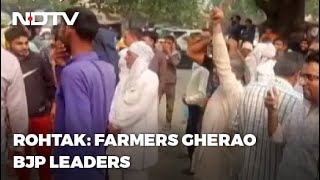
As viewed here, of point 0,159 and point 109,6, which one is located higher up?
point 109,6

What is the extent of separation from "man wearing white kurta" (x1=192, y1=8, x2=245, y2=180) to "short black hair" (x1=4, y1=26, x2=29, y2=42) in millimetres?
873

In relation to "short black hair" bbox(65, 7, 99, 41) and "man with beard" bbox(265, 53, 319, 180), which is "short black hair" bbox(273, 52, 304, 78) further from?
"short black hair" bbox(65, 7, 99, 41)

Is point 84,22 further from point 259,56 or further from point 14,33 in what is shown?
point 259,56

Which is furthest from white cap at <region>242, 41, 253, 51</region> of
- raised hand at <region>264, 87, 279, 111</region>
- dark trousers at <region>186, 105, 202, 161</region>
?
dark trousers at <region>186, 105, 202, 161</region>

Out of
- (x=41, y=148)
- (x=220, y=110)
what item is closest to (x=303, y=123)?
(x=220, y=110)

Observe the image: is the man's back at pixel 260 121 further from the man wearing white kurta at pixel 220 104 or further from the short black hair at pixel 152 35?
the short black hair at pixel 152 35

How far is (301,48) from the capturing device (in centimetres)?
281

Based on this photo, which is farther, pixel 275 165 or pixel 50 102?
pixel 275 165

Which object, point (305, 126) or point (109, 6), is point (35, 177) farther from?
point (305, 126)

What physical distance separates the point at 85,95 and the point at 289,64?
96 cm

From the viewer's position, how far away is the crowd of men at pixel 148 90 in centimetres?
277

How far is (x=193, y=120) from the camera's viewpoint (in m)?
2.86

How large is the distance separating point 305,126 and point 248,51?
445mm

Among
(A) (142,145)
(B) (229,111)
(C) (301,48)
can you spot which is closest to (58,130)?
(A) (142,145)
